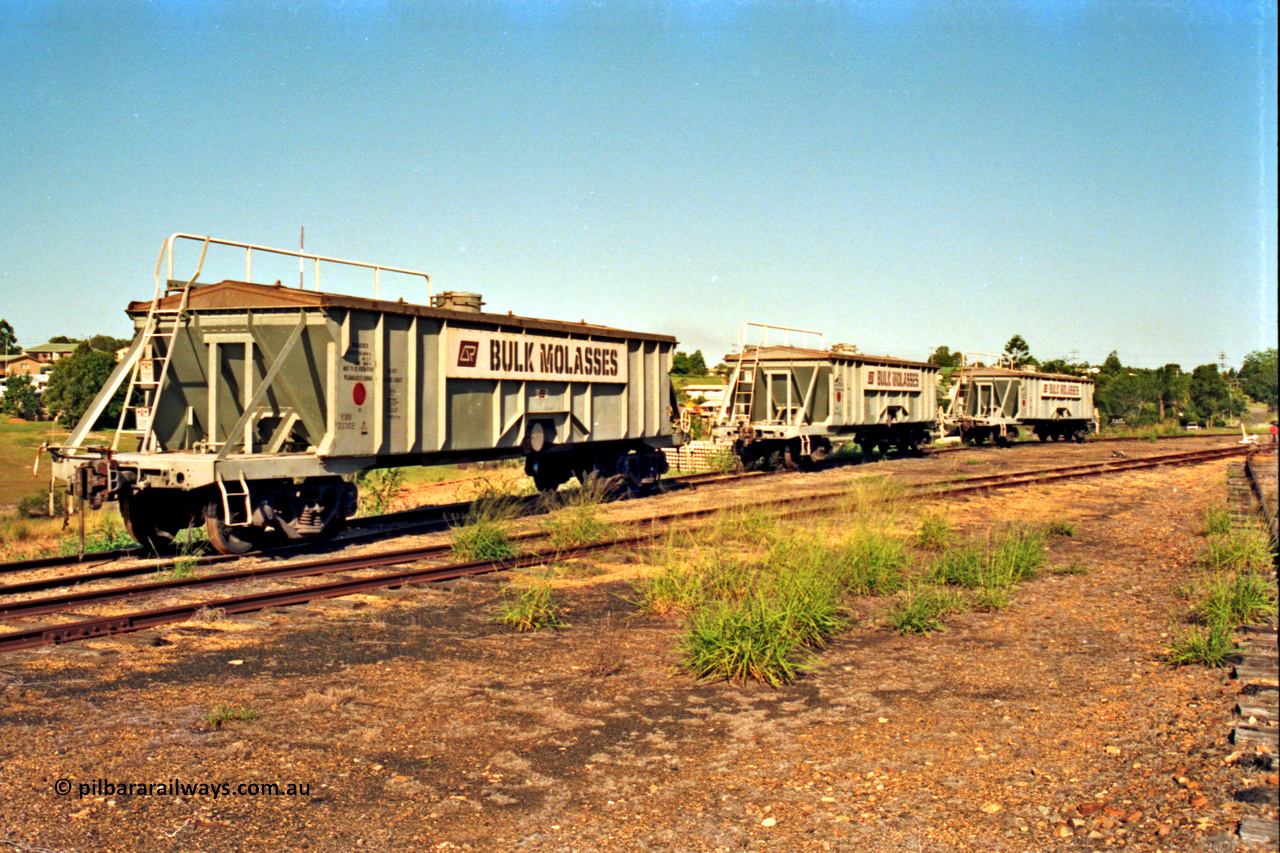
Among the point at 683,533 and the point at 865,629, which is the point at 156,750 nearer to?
the point at 865,629

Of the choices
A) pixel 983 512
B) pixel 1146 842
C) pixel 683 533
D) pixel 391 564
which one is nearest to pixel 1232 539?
pixel 983 512

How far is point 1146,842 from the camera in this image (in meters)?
3.89

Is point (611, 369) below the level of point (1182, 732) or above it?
above

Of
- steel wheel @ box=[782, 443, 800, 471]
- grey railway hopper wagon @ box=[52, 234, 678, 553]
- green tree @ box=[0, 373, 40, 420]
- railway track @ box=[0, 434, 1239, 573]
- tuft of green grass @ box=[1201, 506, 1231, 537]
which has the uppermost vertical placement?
green tree @ box=[0, 373, 40, 420]

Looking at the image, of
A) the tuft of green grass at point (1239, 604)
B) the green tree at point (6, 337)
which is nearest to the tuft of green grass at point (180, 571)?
the tuft of green grass at point (1239, 604)

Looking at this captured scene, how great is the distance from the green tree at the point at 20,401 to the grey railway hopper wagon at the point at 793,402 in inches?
2908

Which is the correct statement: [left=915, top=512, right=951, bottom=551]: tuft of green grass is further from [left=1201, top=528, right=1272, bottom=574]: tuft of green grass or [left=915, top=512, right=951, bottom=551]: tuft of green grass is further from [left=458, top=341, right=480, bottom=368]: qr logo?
[left=458, top=341, right=480, bottom=368]: qr logo

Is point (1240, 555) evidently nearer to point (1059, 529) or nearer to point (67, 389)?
point (1059, 529)

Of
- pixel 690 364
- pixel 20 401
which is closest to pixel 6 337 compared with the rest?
pixel 20 401

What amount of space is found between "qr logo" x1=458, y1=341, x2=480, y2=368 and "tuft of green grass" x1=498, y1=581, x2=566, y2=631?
211 inches

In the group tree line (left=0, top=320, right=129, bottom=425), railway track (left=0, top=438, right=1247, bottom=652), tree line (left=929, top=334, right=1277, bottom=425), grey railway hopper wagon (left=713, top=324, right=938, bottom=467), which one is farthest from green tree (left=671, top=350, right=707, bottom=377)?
railway track (left=0, top=438, right=1247, bottom=652)

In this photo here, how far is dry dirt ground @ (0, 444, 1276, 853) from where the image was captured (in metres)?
4.16

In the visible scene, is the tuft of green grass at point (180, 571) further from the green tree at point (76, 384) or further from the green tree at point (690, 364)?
the green tree at point (690, 364)

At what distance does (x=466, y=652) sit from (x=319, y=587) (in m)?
2.56
